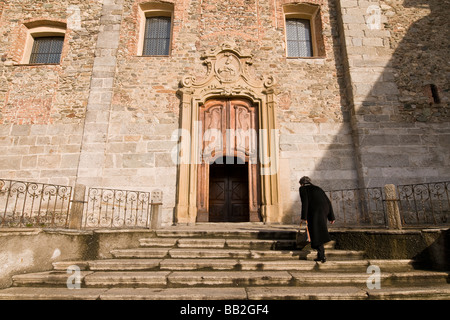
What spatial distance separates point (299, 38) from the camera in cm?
960

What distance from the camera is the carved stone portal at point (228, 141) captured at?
774cm

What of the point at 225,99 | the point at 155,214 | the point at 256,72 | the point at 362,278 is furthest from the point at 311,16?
the point at 362,278

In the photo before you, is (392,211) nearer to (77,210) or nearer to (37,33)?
(77,210)

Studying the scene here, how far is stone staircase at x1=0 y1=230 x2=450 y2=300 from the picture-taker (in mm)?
3111

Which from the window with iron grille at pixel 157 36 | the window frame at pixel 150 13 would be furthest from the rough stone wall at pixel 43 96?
the window with iron grille at pixel 157 36

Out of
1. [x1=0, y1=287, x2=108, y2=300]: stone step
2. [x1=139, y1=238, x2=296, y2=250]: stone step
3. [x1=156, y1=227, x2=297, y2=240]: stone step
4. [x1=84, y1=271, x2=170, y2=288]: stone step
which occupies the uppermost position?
[x1=156, y1=227, x2=297, y2=240]: stone step

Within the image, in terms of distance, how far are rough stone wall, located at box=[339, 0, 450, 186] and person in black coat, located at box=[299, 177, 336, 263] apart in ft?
12.8

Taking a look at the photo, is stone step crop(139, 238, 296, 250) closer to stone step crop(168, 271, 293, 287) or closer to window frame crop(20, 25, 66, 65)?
stone step crop(168, 271, 293, 287)

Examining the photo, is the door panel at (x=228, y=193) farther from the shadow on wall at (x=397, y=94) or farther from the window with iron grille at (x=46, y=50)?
the window with iron grille at (x=46, y=50)

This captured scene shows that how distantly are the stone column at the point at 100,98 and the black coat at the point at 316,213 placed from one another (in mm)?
6008

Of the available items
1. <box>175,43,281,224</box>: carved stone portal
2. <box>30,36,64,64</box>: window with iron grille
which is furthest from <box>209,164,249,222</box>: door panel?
<box>30,36,64,64</box>: window with iron grille

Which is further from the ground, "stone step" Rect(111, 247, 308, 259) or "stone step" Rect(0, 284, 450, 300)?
"stone step" Rect(111, 247, 308, 259)

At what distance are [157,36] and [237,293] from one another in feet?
30.3

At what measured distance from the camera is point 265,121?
27.0 feet
